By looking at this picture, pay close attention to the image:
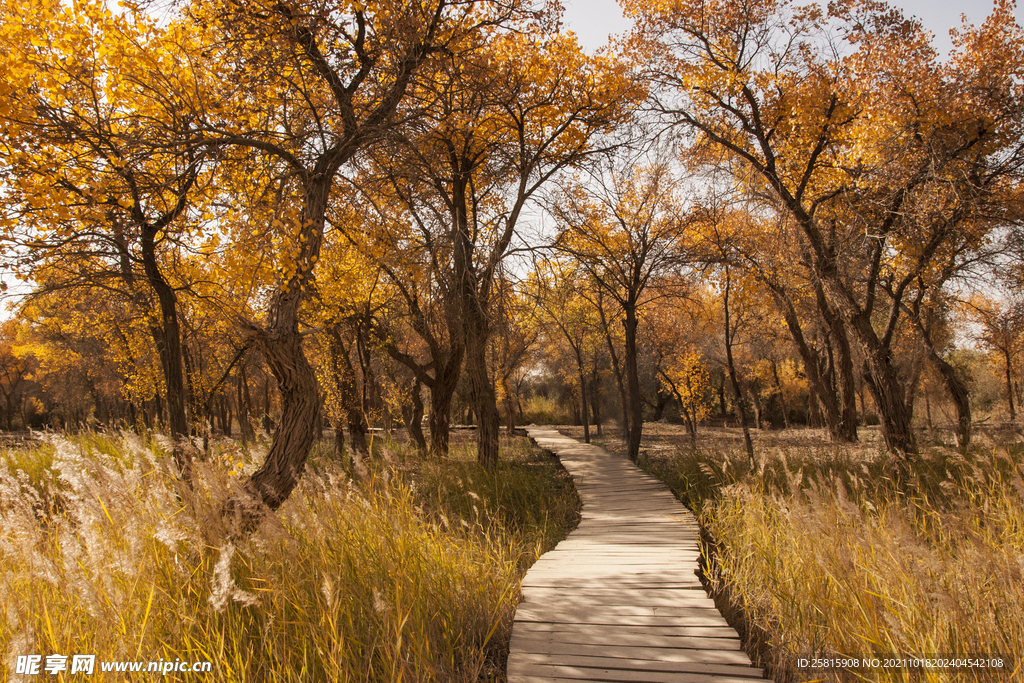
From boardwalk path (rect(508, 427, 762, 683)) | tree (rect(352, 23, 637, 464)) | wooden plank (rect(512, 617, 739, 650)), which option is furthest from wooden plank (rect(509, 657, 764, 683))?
tree (rect(352, 23, 637, 464))

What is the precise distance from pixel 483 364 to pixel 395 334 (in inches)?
229

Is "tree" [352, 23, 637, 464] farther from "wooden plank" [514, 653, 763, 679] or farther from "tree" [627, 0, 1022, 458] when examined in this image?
"wooden plank" [514, 653, 763, 679]

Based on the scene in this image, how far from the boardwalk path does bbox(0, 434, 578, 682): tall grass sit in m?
0.27

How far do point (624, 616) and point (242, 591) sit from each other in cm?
247

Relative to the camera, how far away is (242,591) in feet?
6.82

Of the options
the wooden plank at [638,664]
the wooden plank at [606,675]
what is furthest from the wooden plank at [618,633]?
the wooden plank at [606,675]

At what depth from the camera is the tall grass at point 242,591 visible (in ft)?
→ 7.86

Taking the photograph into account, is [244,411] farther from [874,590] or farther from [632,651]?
[874,590]

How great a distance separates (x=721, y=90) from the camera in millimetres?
9922

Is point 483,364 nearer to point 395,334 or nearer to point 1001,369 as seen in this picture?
point 395,334

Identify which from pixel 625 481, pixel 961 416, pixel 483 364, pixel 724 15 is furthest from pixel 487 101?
pixel 961 416

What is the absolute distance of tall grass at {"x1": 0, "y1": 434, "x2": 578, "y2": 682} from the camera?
240cm

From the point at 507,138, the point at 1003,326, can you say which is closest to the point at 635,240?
the point at 507,138

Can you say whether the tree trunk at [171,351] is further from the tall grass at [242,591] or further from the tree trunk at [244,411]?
the tree trunk at [244,411]
